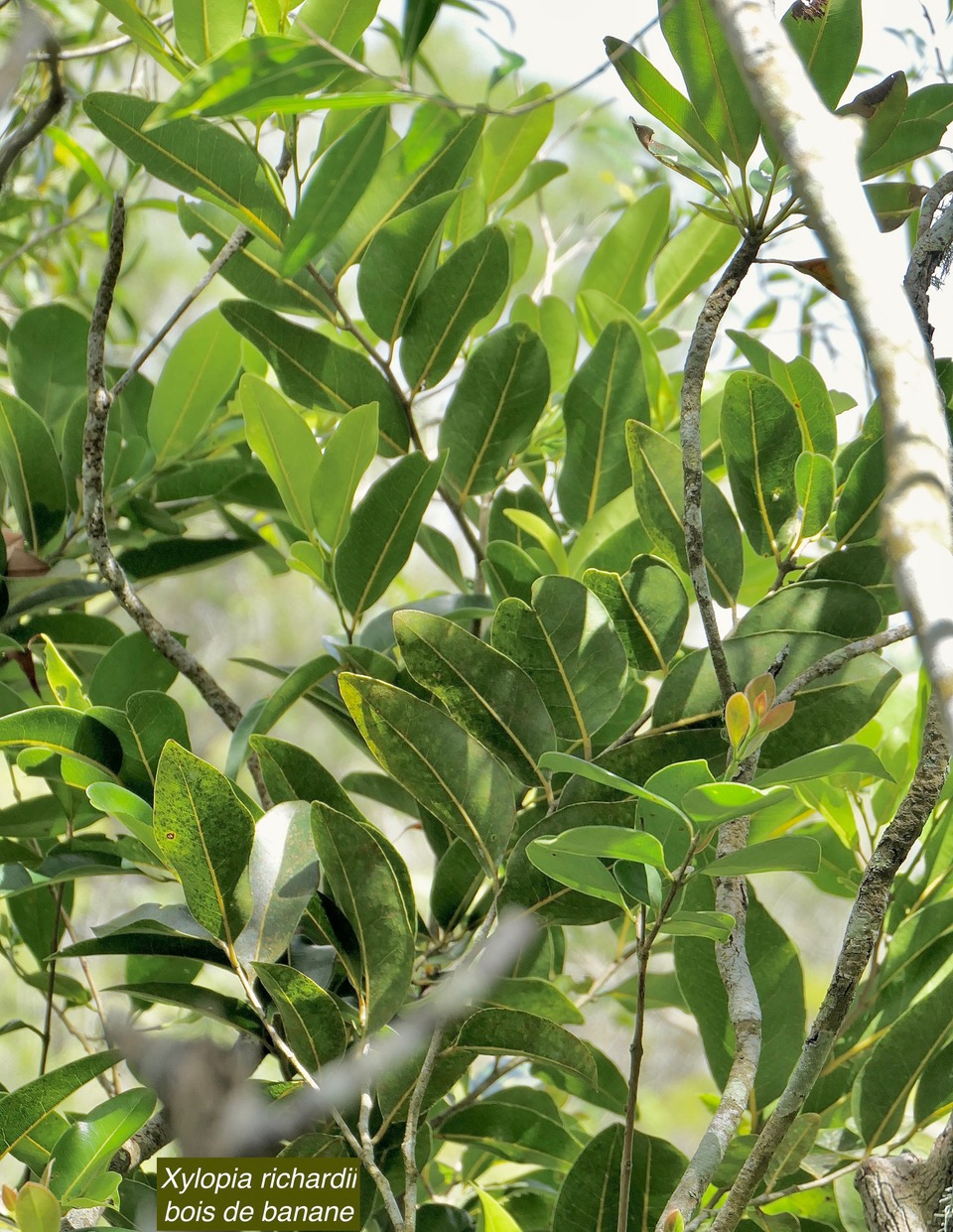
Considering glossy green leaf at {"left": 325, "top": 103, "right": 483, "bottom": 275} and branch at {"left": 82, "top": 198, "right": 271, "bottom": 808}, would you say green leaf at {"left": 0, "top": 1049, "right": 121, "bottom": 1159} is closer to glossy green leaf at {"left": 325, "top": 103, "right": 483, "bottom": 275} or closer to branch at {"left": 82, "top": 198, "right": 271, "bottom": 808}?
branch at {"left": 82, "top": 198, "right": 271, "bottom": 808}

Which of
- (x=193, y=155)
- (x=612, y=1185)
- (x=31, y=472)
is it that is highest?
(x=193, y=155)

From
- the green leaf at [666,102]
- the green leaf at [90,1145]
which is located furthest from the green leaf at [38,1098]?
the green leaf at [666,102]

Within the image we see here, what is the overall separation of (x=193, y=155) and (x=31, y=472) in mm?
181

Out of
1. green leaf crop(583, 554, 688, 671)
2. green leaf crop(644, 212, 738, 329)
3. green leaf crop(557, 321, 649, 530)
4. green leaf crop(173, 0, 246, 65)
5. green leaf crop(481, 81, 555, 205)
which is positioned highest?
green leaf crop(481, 81, 555, 205)

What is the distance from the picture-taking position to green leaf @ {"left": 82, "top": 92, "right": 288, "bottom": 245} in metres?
0.34

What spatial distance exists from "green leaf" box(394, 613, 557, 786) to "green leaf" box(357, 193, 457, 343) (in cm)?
17

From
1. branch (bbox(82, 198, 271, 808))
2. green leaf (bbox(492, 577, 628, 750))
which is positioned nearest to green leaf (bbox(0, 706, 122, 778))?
branch (bbox(82, 198, 271, 808))

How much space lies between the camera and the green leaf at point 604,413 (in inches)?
16.4

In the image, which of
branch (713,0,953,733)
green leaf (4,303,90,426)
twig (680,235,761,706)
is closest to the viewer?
branch (713,0,953,733)

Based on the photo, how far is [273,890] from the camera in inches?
→ 12.8

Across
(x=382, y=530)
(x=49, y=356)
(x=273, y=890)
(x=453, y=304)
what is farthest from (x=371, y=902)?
(x=49, y=356)

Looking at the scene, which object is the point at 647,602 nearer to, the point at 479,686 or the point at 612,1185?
the point at 479,686

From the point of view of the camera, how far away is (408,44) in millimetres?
265

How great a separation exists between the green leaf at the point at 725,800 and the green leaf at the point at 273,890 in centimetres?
14
